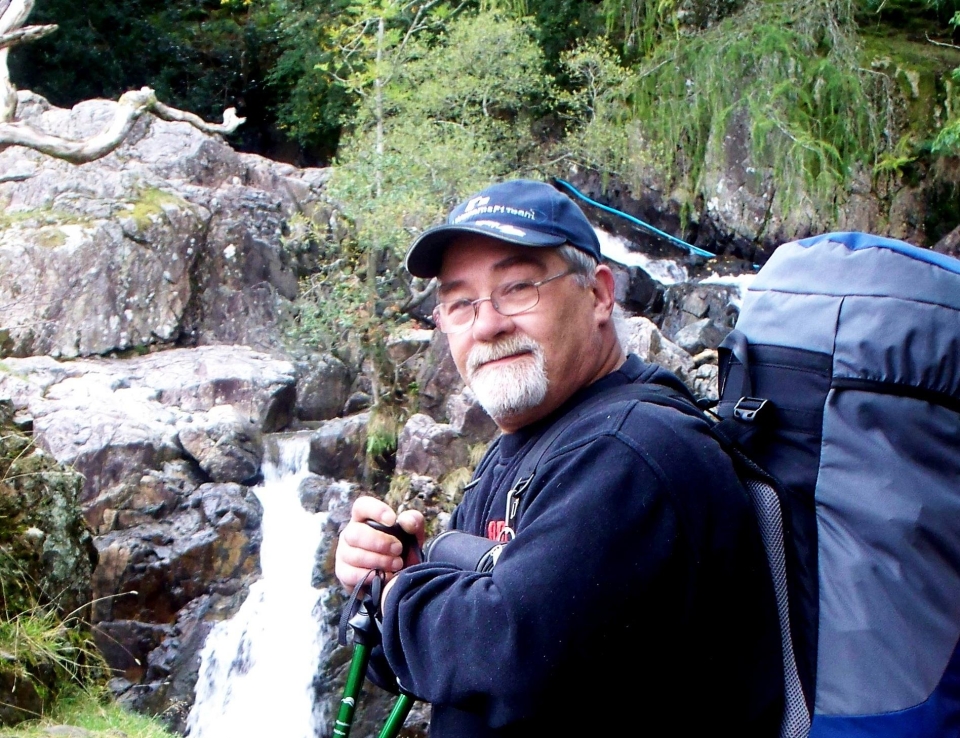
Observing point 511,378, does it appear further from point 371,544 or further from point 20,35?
point 20,35

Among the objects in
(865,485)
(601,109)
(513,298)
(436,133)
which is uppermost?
(513,298)

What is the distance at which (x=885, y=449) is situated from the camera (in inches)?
43.6

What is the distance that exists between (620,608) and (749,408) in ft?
1.08

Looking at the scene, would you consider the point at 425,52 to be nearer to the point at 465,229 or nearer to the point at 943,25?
the point at 943,25

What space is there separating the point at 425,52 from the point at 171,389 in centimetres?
514

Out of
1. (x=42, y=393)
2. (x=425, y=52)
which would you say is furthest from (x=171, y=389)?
(x=425, y=52)

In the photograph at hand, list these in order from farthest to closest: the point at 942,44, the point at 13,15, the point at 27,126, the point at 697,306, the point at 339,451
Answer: the point at 697,306 → the point at 942,44 → the point at 339,451 → the point at 13,15 → the point at 27,126

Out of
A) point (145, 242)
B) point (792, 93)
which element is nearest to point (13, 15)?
point (145, 242)

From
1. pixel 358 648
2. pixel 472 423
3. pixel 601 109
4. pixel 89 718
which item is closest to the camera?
pixel 358 648

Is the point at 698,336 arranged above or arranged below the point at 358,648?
below

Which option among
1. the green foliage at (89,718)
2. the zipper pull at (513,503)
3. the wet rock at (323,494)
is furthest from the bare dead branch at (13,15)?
the zipper pull at (513,503)

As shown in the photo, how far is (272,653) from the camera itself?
848 centimetres

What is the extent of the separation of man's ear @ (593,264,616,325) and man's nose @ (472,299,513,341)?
0.51ft

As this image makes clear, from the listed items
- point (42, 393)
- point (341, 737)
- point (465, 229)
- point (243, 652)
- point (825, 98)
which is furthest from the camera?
point (825, 98)
